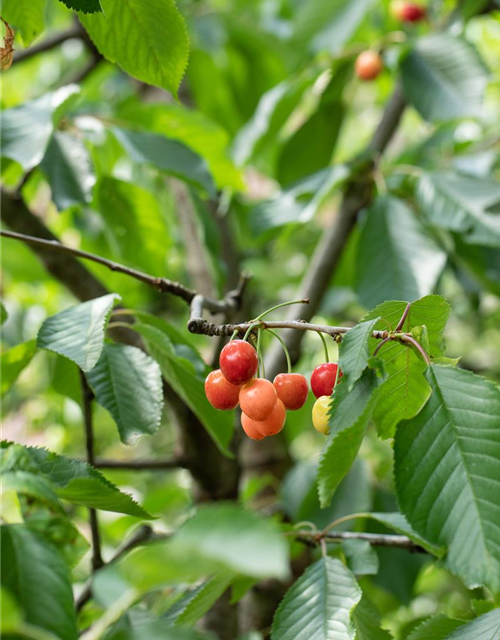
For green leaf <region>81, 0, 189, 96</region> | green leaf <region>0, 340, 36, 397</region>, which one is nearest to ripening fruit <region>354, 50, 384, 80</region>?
green leaf <region>81, 0, 189, 96</region>

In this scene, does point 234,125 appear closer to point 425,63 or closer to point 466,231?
point 425,63

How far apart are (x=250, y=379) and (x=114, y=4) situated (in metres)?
0.33

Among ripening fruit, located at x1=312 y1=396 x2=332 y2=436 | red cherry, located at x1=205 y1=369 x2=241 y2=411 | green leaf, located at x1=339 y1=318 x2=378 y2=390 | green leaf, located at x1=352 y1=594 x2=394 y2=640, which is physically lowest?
green leaf, located at x1=352 y1=594 x2=394 y2=640

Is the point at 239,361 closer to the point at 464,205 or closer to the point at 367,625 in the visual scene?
the point at 367,625

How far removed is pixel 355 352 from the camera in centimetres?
47

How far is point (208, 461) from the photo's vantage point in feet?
3.35

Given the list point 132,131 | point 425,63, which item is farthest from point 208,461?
point 425,63

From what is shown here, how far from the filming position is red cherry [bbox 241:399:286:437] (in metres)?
0.53

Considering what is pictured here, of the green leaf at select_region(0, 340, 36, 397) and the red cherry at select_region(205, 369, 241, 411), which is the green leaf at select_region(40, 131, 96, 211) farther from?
the red cherry at select_region(205, 369, 241, 411)

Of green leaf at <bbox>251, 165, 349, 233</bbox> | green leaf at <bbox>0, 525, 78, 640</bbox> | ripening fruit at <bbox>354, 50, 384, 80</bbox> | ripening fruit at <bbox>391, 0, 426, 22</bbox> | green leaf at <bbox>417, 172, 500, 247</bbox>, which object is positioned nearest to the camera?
green leaf at <bbox>0, 525, 78, 640</bbox>

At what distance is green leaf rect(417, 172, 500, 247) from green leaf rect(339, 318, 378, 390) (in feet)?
2.04

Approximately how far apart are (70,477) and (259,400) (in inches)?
6.0

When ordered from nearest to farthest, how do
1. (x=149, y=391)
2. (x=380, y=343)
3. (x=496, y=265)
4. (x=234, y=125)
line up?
(x=380, y=343)
(x=149, y=391)
(x=496, y=265)
(x=234, y=125)

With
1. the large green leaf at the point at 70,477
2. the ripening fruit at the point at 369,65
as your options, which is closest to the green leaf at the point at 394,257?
the ripening fruit at the point at 369,65
